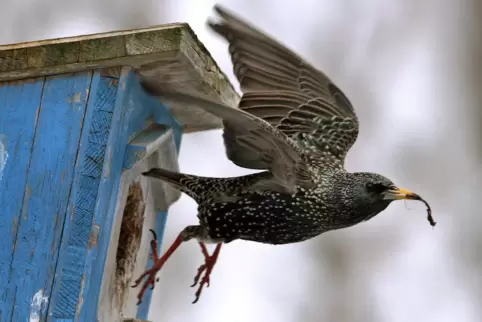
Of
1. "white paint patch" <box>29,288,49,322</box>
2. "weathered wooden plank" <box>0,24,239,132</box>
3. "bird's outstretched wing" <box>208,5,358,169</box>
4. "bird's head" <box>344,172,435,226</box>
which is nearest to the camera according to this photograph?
"white paint patch" <box>29,288,49,322</box>

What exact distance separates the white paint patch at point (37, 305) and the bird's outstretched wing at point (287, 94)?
99 cm

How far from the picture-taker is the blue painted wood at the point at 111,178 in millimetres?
2420

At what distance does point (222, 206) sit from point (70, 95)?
58 cm

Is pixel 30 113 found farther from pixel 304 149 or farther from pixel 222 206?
pixel 304 149

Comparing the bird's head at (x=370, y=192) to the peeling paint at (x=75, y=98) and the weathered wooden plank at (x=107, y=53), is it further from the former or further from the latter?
the peeling paint at (x=75, y=98)

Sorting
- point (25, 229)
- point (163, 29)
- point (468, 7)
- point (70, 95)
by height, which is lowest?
point (25, 229)

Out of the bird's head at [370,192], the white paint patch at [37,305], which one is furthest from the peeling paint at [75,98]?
the bird's head at [370,192]

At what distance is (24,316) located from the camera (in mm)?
2357

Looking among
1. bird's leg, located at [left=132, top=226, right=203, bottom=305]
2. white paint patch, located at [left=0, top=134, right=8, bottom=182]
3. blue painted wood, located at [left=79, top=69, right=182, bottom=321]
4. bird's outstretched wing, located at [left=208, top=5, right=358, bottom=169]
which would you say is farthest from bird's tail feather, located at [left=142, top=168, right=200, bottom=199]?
white paint patch, located at [left=0, top=134, right=8, bottom=182]

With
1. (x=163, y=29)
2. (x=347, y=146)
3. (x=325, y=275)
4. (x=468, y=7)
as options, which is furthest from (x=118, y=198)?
(x=468, y=7)

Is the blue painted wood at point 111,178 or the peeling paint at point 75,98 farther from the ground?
the peeling paint at point 75,98

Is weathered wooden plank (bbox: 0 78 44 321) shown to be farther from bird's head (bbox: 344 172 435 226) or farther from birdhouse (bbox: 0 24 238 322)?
bird's head (bbox: 344 172 435 226)

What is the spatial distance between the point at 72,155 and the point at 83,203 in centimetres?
13

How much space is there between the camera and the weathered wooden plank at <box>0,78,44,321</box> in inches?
94.5
